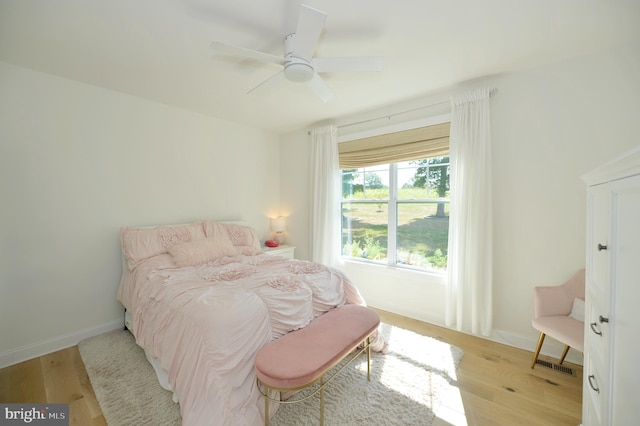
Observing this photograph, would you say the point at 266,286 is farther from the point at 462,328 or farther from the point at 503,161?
the point at 503,161

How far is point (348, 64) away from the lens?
179 cm

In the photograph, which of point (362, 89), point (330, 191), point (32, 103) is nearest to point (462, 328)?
point (330, 191)

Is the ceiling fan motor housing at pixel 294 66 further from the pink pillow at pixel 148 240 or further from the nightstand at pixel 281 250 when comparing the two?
the nightstand at pixel 281 250

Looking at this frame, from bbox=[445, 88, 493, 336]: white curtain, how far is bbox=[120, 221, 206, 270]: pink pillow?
9.38 feet

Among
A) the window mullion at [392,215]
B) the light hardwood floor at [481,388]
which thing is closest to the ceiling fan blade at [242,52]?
the window mullion at [392,215]

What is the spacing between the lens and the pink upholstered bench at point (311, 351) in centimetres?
133

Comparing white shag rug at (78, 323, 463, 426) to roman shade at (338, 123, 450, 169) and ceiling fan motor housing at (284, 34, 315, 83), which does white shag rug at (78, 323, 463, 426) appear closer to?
roman shade at (338, 123, 450, 169)

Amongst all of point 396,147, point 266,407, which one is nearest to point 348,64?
point 396,147

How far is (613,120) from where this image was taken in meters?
2.02

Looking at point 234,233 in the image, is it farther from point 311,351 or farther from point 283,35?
point 283,35

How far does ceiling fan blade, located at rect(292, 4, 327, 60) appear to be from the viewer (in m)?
1.35

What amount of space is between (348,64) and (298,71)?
1.16 feet

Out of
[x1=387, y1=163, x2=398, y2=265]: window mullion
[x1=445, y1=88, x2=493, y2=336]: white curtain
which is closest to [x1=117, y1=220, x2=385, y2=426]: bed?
[x1=445, y1=88, x2=493, y2=336]: white curtain

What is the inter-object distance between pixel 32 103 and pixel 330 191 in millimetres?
3140
